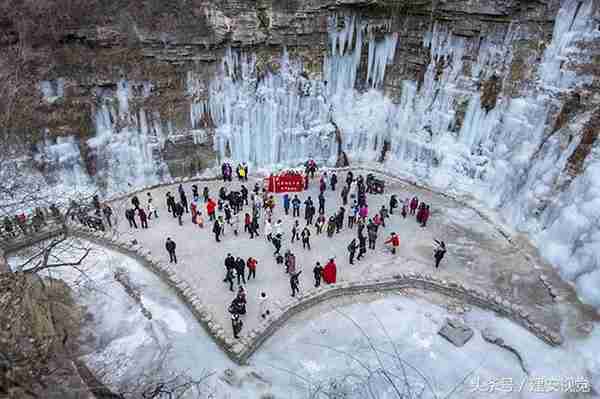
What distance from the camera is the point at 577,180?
15.4m

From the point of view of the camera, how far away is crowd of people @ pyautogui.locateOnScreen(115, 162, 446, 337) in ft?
46.3

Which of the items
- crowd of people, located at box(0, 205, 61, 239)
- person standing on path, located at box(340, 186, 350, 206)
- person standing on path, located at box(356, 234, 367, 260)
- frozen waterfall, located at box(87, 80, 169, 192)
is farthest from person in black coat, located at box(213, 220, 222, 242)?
frozen waterfall, located at box(87, 80, 169, 192)

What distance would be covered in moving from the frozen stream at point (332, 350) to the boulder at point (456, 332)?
153mm

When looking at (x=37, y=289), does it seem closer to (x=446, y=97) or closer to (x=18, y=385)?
(x=18, y=385)

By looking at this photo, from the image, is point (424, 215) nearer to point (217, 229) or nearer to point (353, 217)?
point (353, 217)

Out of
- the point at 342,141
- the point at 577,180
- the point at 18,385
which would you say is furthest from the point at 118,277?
the point at 577,180

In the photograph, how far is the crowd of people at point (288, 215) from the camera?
1410cm

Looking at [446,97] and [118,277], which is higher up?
[446,97]

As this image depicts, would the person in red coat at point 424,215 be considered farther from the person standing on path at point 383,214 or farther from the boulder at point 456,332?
the boulder at point 456,332

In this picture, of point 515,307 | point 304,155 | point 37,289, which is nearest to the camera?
point 37,289

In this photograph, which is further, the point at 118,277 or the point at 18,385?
the point at 118,277

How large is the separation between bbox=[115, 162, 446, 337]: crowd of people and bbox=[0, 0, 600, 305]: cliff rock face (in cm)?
309

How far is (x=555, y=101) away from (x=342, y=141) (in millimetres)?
10132

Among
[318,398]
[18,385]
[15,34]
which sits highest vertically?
[15,34]
